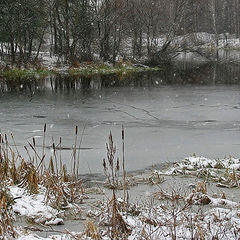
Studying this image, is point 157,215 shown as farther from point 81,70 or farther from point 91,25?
point 91,25

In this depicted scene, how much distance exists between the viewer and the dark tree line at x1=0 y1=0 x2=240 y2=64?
31.9 metres

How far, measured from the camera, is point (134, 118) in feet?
42.5

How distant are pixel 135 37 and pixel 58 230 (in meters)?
35.5

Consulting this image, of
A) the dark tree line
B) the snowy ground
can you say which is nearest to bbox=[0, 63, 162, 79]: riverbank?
the dark tree line

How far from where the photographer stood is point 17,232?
13.1 feet

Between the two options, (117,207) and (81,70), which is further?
(81,70)

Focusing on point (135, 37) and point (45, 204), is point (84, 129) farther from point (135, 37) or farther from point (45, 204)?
point (135, 37)

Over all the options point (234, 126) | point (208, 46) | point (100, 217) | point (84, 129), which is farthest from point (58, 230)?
point (208, 46)

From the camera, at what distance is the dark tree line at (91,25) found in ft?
105

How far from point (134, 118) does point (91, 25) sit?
78.7 feet

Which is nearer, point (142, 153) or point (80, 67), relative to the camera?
point (142, 153)

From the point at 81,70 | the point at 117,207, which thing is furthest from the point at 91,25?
the point at 117,207

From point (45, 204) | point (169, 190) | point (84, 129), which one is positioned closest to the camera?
point (45, 204)

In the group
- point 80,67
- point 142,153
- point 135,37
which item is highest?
point 135,37
